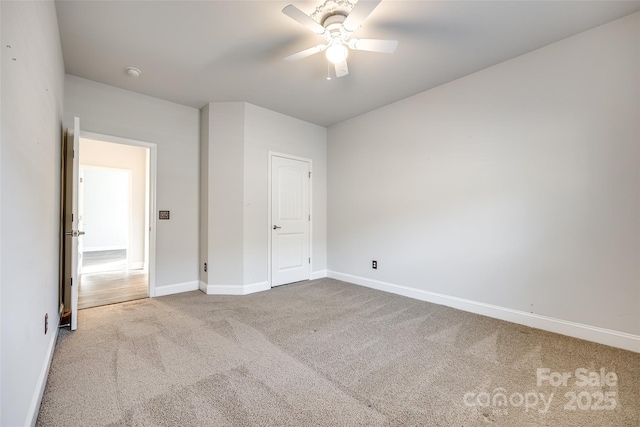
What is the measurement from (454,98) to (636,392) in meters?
2.90

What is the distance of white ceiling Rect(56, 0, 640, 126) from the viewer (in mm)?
2123

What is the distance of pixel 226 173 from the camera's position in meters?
3.80

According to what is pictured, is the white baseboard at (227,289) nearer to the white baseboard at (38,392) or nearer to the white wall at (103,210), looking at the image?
the white baseboard at (38,392)

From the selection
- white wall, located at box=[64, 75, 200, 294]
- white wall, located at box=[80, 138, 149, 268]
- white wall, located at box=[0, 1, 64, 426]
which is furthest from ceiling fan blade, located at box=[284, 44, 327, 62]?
white wall, located at box=[80, 138, 149, 268]

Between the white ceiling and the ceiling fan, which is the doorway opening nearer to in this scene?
the white ceiling

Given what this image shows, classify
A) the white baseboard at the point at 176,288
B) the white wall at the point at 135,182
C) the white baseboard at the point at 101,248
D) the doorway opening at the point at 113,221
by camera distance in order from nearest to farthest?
the white baseboard at the point at 176,288 < the doorway opening at the point at 113,221 < the white wall at the point at 135,182 < the white baseboard at the point at 101,248

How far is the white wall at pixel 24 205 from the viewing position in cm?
107

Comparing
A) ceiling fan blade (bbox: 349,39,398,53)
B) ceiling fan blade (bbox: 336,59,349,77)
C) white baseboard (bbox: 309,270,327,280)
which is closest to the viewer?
ceiling fan blade (bbox: 349,39,398,53)

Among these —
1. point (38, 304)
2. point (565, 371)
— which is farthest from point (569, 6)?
point (38, 304)

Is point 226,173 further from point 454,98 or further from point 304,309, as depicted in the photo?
point 454,98

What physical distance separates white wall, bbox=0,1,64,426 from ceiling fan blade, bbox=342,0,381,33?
1.69 meters

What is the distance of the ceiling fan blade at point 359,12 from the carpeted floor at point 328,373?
2387mm

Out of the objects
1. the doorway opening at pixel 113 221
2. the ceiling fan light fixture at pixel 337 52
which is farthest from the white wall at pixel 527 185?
the doorway opening at pixel 113 221

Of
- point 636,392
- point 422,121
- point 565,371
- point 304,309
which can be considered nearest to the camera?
point 636,392
